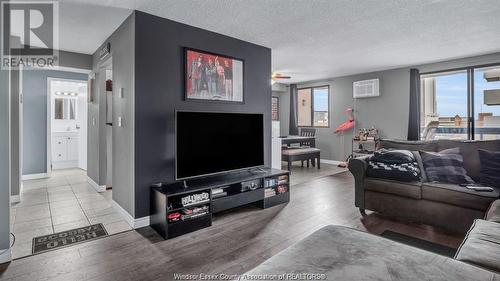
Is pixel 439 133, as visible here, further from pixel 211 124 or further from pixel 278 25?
pixel 211 124

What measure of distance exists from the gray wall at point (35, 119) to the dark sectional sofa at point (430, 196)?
582cm

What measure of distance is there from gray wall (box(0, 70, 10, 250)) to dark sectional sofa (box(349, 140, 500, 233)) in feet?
12.0

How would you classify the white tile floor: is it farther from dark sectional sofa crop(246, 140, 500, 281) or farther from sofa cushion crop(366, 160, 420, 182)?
sofa cushion crop(366, 160, 420, 182)

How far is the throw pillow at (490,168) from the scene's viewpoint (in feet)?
9.37

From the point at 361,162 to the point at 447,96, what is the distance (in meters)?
3.68

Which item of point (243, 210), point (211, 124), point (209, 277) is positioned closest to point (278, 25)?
point (211, 124)

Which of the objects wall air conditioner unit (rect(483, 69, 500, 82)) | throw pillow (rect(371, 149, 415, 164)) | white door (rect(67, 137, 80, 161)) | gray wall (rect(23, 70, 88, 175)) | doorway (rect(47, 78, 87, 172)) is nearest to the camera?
throw pillow (rect(371, 149, 415, 164))

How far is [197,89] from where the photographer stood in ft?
11.3

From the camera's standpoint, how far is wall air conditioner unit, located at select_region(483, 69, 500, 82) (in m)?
4.89

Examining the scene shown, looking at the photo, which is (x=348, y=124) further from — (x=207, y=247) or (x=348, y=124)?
(x=207, y=247)

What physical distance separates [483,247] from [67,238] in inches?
133

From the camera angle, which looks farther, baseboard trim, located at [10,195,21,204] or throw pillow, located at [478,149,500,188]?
baseboard trim, located at [10,195,21,204]

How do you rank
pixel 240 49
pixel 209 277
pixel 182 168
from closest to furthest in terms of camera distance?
pixel 209 277
pixel 182 168
pixel 240 49

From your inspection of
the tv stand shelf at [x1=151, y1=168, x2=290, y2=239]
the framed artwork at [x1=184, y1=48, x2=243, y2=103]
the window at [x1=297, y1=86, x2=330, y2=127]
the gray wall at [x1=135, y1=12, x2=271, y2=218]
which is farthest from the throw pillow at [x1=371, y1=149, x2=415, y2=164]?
A: the window at [x1=297, y1=86, x2=330, y2=127]
